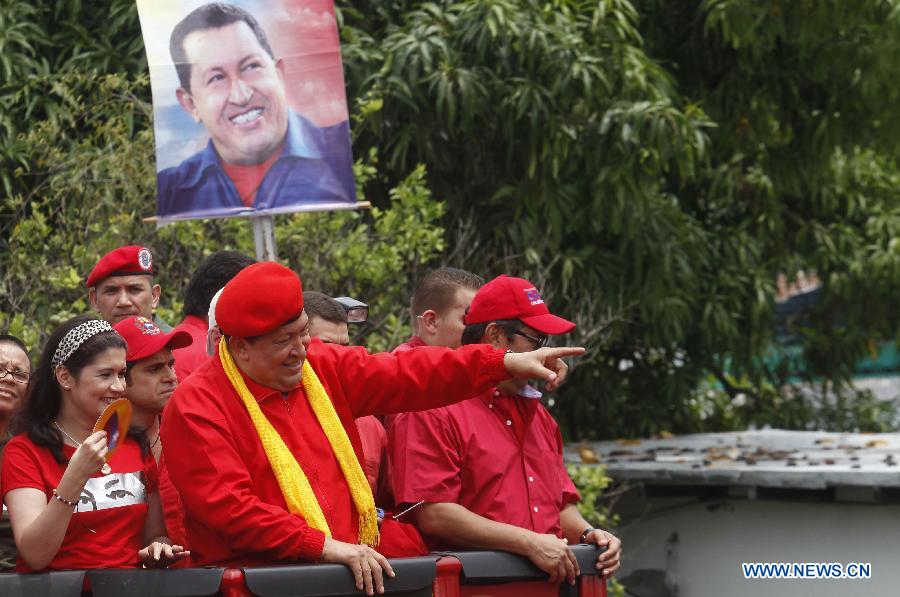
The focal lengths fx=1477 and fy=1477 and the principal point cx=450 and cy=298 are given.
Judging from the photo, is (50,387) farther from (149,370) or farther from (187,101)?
(187,101)

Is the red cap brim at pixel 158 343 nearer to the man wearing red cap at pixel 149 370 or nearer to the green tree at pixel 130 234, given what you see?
the man wearing red cap at pixel 149 370

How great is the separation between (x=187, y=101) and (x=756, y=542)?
4.39 m

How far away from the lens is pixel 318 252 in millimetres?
8062

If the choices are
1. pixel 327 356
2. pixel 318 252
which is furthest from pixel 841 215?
pixel 327 356

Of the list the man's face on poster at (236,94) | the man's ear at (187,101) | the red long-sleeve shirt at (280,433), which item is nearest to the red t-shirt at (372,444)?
the red long-sleeve shirt at (280,433)

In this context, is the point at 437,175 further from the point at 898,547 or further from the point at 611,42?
the point at 898,547

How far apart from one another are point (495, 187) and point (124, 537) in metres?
5.92

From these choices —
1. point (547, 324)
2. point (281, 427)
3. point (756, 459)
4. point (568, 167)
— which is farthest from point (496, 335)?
point (756, 459)

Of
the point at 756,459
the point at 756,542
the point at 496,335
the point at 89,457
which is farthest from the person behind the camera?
the point at 756,459

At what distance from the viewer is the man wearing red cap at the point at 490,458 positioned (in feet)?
15.5

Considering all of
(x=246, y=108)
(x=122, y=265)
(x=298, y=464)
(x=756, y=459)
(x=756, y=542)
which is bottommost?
(x=756, y=542)

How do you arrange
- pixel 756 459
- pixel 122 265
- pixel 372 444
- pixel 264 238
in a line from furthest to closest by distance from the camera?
pixel 756 459 < pixel 264 238 < pixel 122 265 < pixel 372 444

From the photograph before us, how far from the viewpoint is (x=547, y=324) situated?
4.76m

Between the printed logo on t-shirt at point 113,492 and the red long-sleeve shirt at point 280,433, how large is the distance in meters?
0.28
